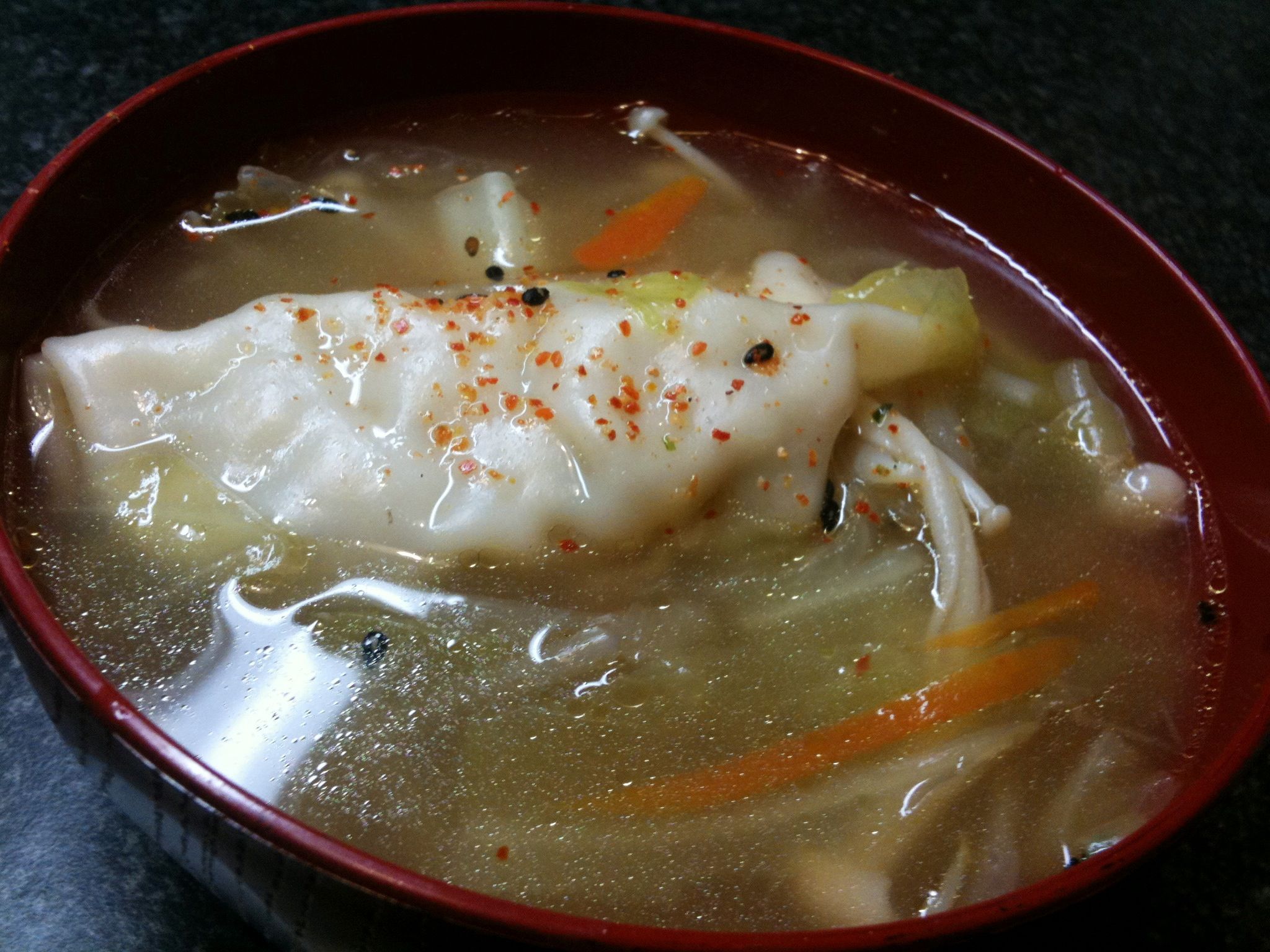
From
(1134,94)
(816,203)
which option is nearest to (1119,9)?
(1134,94)

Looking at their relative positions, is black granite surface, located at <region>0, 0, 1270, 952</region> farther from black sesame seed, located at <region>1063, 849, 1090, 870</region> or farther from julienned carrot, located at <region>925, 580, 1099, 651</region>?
julienned carrot, located at <region>925, 580, 1099, 651</region>

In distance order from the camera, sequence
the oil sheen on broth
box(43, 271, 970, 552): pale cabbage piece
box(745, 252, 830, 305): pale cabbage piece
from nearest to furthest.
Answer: the oil sheen on broth, box(43, 271, 970, 552): pale cabbage piece, box(745, 252, 830, 305): pale cabbage piece

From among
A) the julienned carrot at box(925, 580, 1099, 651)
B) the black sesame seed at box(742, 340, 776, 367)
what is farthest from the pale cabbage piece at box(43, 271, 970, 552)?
the julienned carrot at box(925, 580, 1099, 651)

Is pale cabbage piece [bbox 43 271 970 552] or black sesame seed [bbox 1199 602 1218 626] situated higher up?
pale cabbage piece [bbox 43 271 970 552]

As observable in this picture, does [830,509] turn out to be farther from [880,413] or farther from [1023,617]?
[1023,617]

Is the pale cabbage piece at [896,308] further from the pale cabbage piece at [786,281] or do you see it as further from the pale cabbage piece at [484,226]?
the pale cabbage piece at [484,226]

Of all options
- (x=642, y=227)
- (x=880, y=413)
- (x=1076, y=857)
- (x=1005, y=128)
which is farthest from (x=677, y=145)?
(x=1076, y=857)
